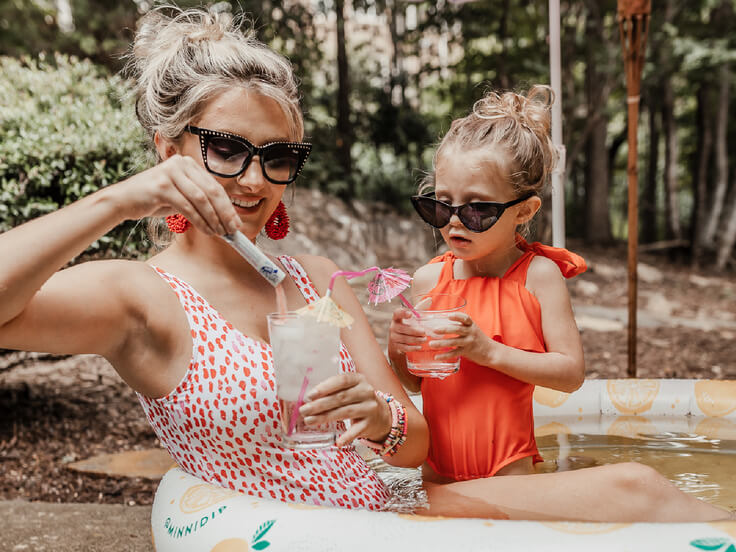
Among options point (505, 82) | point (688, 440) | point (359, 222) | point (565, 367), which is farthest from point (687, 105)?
point (565, 367)

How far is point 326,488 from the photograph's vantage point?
201 cm

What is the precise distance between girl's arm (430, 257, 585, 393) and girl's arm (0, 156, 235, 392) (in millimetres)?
827

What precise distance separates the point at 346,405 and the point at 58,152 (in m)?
3.44

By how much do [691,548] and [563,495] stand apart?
55cm

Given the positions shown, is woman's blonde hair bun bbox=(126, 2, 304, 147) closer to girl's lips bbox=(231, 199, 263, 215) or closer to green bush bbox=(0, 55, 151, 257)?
girl's lips bbox=(231, 199, 263, 215)

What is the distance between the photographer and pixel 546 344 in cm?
246

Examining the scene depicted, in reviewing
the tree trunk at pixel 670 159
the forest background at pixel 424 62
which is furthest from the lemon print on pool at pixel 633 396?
the tree trunk at pixel 670 159

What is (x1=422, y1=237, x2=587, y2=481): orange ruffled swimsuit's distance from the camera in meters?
A: 2.42

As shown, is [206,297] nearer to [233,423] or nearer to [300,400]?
[233,423]

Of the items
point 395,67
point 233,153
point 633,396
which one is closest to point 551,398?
point 633,396

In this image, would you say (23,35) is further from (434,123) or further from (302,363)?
(302,363)

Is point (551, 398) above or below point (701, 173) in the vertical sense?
above

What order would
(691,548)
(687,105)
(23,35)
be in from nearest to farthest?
(691,548) < (23,35) < (687,105)

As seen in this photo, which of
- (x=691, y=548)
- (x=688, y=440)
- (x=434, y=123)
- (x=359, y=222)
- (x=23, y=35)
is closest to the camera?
(x=691, y=548)
